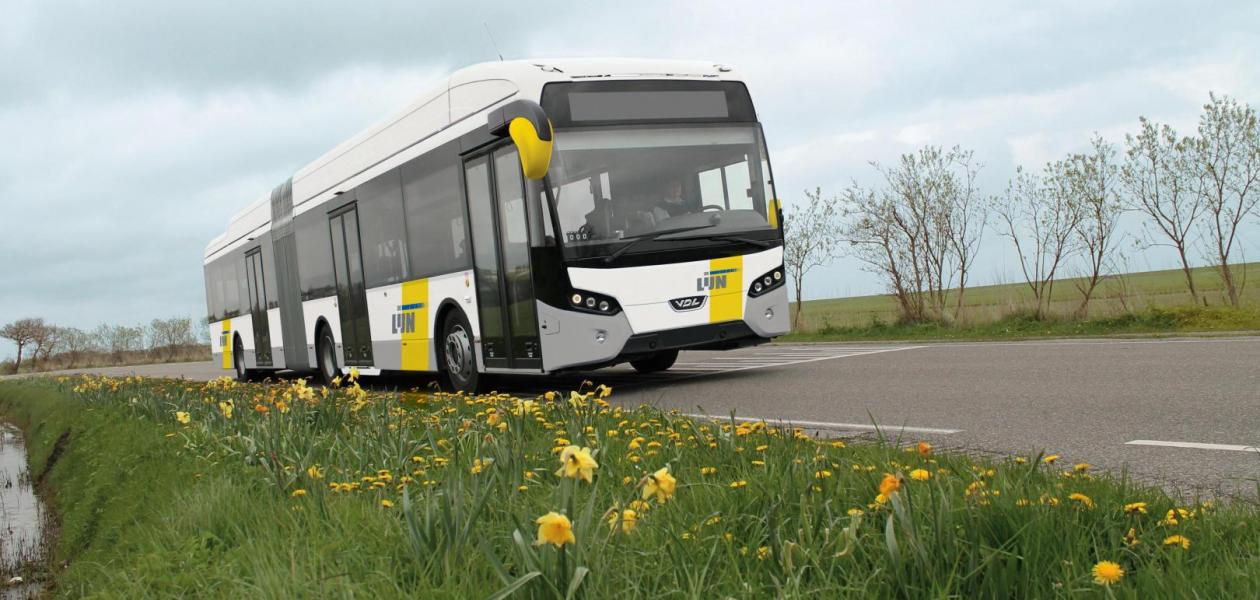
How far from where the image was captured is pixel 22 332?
59.2m

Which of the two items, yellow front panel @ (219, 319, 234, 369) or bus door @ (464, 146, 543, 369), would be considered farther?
yellow front panel @ (219, 319, 234, 369)

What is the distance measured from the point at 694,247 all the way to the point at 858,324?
1473 cm

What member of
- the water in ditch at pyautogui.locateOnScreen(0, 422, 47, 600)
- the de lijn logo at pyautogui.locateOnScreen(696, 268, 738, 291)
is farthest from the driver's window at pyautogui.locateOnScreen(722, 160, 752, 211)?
the water in ditch at pyautogui.locateOnScreen(0, 422, 47, 600)

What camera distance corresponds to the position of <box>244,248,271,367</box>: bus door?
2000 centimetres

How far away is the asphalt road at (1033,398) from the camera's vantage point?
539 centimetres

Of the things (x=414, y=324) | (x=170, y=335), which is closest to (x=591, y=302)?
(x=414, y=324)

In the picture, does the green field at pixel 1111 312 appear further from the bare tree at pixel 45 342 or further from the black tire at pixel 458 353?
the bare tree at pixel 45 342

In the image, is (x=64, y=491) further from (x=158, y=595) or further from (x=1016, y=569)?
(x=1016, y=569)

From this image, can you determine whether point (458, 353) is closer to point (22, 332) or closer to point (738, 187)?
point (738, 187)

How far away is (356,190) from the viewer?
14.5m

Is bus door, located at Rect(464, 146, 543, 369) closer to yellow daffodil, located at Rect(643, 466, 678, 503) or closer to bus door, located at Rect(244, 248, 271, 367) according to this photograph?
yellow daffodil, located at Rect(643, 466, 678, 503)

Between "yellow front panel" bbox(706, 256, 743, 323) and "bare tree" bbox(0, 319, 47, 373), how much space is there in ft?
198

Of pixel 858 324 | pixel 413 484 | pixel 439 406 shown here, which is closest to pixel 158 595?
pixel 413 484

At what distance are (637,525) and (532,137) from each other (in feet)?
21.5
